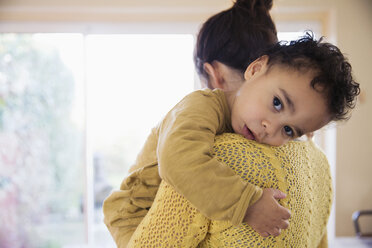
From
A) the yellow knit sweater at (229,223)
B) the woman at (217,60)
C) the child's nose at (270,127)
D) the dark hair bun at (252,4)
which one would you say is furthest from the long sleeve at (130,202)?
the dark hair bun at (252,4)

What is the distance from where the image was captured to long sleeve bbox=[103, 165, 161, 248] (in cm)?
78

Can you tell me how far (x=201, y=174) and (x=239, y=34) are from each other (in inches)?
20.9

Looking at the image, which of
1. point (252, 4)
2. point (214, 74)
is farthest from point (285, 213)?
point (252, 4)

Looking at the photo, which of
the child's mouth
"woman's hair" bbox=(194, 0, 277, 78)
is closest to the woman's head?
"woman's hair" bbox=(194, 0, 277, 78)

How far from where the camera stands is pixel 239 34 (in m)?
0.88

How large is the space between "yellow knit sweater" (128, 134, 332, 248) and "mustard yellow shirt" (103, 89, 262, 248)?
26 millimetres

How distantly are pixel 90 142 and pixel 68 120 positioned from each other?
0.33m

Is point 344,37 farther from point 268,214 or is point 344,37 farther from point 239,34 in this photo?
point 268,214

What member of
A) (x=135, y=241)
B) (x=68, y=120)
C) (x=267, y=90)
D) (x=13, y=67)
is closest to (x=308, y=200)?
(x=267, y=90)

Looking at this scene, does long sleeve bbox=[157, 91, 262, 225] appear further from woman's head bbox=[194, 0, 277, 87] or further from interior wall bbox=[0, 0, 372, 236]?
interior wall bbox=[0, 0, 372, 236]

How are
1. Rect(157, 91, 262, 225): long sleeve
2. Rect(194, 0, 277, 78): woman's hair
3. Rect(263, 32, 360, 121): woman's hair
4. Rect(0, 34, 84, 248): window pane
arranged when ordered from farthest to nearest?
Rect(0, 34, 84, 248): window pane, Rect(194, 0, 277, 78): woman's hair, Rect(263, 32, 360, 121): woman's hair, Rect(157, 91, 262, 225): long sleeve

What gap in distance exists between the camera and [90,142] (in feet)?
10.0

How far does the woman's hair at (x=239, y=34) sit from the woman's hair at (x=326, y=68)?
0.16m

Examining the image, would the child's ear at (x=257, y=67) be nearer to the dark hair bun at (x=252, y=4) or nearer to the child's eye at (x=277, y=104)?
the child's eye at (x=277, y=104)
